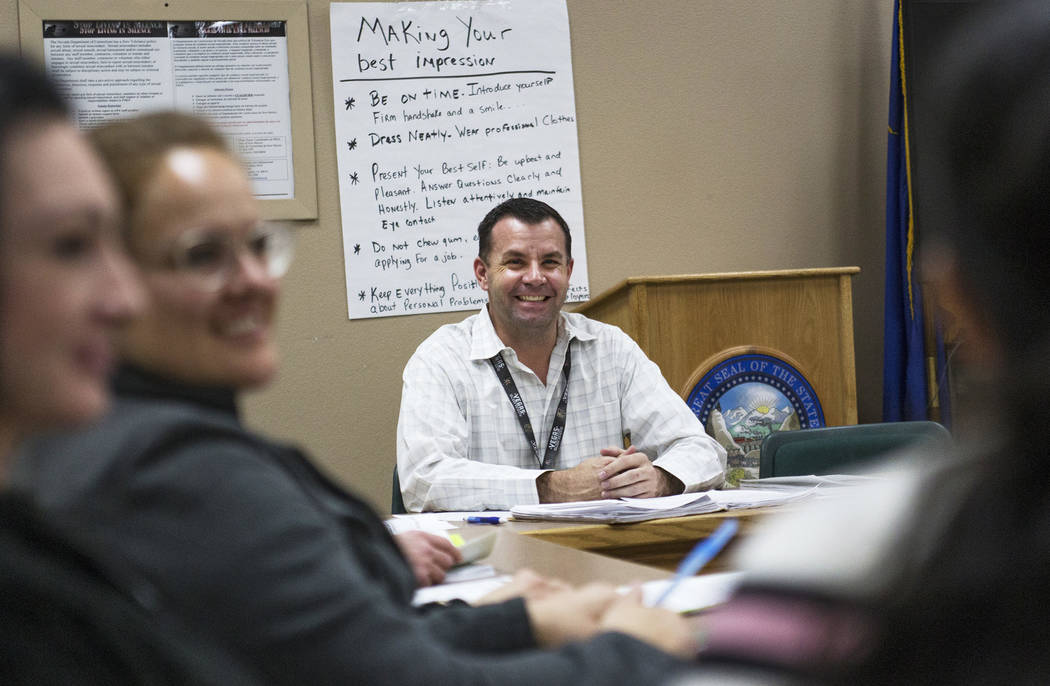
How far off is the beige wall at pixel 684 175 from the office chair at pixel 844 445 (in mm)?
1572

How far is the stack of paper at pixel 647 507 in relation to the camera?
2008mm

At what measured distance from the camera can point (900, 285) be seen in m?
4.02

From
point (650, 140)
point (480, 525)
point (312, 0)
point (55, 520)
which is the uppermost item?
point (312, 0)

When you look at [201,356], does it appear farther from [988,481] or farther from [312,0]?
[312,0]

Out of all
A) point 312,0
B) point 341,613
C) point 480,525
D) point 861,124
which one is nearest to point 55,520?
point 341,613

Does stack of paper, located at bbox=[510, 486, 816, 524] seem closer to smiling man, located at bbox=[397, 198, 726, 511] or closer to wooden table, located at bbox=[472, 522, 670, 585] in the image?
wooden table, located at bbox=[472, 522, 670, 585]

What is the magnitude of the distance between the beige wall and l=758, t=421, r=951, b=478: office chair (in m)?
1.57

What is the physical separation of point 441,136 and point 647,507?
236 centimetres

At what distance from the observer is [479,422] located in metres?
3.04

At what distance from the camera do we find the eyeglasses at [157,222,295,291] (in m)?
0.76

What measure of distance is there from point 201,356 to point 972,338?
1.78 ft

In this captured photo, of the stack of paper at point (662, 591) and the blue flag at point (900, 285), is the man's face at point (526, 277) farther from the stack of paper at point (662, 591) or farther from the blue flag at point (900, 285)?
the stack of paper at point (662, 591)

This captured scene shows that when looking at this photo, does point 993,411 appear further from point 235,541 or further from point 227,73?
point 227,73

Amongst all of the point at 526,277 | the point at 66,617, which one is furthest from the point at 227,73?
the point at 66,617
